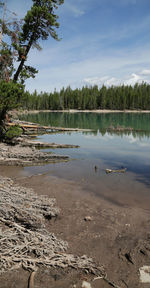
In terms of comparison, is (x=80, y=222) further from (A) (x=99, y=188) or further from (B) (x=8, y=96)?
(B) (x=8, y=96)

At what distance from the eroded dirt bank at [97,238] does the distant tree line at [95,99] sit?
113m

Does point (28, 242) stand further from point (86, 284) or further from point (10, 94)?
point (10, 94)

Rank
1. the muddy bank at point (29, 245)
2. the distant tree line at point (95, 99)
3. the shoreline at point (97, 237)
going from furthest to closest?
the distant tree line at point (95, 99), the muddy bank at point (29, 245), the shoreline at point (97, 237)

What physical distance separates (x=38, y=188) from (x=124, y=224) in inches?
167

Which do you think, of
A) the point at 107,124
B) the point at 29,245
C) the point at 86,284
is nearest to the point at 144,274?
the point at 86,284

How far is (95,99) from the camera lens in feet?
413

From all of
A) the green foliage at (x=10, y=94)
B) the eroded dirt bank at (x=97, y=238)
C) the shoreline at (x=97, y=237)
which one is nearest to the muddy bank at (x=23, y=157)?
the green foliage at (x=10, y=94)

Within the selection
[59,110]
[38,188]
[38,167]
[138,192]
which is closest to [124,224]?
[138,192]

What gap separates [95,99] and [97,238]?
125 meters

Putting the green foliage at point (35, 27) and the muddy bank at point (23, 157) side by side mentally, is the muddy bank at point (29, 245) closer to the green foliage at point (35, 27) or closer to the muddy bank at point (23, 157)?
the muddy bank at point (23, 157)

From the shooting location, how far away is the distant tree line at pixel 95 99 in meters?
122

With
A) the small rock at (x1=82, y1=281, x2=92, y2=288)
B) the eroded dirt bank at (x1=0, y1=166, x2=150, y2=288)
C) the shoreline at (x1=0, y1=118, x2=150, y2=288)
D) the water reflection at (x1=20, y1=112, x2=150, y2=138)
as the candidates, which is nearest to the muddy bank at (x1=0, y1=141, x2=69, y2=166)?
the shoreline at (x1=0, y1=118, x2=150, y2=288)

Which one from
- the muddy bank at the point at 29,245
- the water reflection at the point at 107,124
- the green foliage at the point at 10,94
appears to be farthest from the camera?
the water reflection at the point at 107,124

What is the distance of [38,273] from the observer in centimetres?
380
